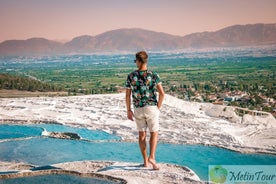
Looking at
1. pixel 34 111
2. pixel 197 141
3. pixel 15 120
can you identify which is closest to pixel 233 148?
pixel 197 141

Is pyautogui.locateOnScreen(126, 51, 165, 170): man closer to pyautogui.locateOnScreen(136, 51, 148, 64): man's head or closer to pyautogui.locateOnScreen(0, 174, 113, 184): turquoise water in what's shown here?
pyautogui.locateOnScreen(136, 51, 148, 64): man's head

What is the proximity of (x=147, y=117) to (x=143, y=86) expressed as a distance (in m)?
0.38

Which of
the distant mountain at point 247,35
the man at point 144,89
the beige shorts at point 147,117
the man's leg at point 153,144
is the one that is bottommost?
the man's leg at point 153,144

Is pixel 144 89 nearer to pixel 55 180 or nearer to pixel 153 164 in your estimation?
pixel 153 164

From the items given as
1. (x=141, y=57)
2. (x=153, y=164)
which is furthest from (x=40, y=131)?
(x=141, y=57)

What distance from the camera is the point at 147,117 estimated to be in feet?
14.8

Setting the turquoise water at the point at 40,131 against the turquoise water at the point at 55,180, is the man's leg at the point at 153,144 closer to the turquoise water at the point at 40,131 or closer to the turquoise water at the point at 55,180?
the turquoise water at the point at 55,180

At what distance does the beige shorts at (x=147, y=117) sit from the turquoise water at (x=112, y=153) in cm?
252

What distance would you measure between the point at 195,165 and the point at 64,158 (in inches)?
99.7

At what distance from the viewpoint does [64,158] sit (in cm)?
732

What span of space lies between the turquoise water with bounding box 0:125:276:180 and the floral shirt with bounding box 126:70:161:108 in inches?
109

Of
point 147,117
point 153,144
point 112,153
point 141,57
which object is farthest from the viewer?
point 112,153

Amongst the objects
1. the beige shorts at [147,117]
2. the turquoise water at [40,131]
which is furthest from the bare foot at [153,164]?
the turquoise water at [40,131]

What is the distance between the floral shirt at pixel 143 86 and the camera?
14.5ft
